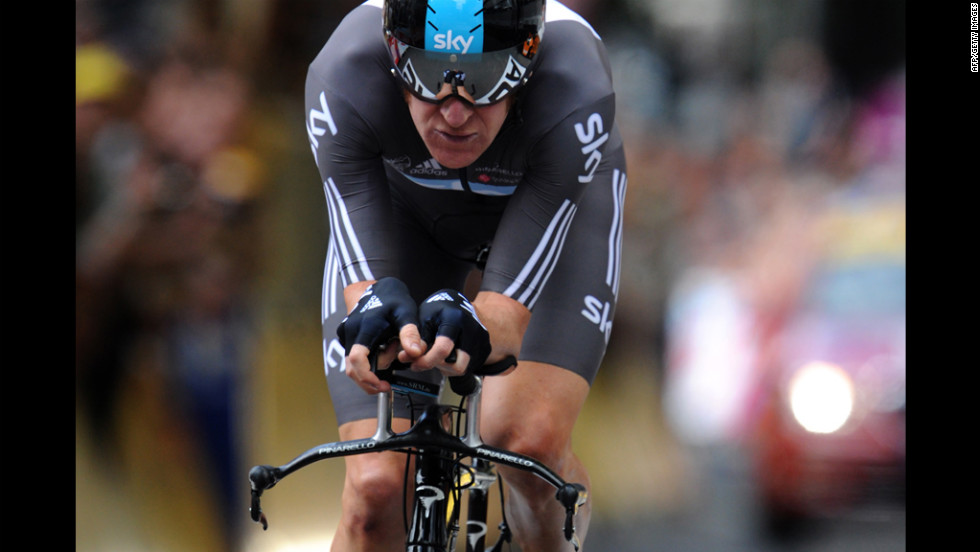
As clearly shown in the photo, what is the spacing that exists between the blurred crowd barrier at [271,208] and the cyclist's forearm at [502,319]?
294 centimetres

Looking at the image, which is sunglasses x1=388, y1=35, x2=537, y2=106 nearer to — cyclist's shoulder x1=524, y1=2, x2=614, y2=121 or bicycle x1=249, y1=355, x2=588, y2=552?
cyclist's shoulder x1=524, y1=2, x2=614, y2=121

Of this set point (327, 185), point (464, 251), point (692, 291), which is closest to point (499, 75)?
point (327, 185)

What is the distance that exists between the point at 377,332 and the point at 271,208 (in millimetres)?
3585

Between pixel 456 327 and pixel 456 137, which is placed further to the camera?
pixel 456 137

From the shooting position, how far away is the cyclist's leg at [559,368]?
3.16 meters

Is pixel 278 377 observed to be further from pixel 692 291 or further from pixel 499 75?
pixel 499 75

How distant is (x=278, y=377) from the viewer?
5699 mm

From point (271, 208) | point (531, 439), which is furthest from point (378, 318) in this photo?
point (271, 208)

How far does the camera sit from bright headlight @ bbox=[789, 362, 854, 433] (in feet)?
19.4

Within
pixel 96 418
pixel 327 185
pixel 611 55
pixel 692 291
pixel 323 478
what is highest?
pixel 611 55

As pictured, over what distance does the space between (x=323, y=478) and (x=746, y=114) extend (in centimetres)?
316

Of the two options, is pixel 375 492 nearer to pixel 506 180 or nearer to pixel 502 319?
pixel 502 319

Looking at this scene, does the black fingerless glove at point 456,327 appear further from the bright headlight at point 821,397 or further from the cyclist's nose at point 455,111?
the bright headlight at point 821,397

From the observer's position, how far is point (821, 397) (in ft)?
19.6
